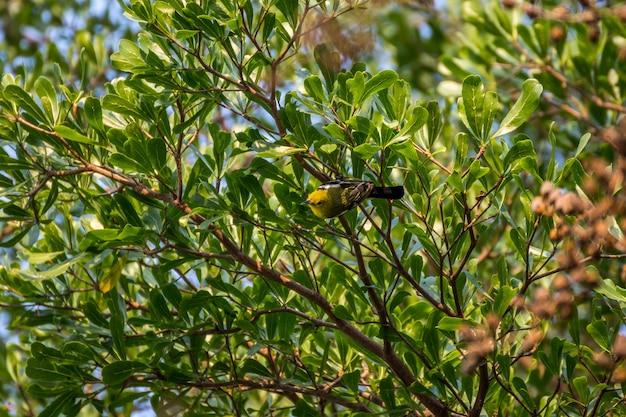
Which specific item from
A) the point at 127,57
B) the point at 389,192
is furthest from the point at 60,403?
the point at 389,192

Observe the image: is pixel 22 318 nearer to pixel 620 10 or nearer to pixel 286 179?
pixel 286 179

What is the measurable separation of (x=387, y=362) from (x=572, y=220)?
529 millimetres

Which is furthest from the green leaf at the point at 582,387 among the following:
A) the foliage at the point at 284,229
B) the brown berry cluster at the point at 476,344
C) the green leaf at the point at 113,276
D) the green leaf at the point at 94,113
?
the green leaf at the point at 94,113

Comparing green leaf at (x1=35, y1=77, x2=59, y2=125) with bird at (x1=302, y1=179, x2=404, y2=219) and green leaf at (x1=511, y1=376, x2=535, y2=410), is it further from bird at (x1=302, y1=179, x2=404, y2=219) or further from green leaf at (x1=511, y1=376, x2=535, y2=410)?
green leaf at (x1=511, y1=376, x2=535, y2=410)

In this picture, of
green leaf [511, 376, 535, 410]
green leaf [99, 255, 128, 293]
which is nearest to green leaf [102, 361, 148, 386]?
green leaf [99, 255, 128, 293]

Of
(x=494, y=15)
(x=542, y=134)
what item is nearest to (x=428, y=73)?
(x=542, y=134)

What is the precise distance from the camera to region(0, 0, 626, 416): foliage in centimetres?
167

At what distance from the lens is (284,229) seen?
72.2 inches

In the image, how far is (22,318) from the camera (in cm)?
215

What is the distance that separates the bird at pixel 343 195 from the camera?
165 cm

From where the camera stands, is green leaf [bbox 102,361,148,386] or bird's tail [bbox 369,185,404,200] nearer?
bird's tail [bbox 369,185,404,200]

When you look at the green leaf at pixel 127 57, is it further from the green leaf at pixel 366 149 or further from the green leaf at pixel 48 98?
the green leaf at pixel 366 149

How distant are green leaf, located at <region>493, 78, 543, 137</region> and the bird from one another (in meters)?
0.27

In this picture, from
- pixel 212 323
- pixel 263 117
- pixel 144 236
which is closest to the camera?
pixel 144 236
